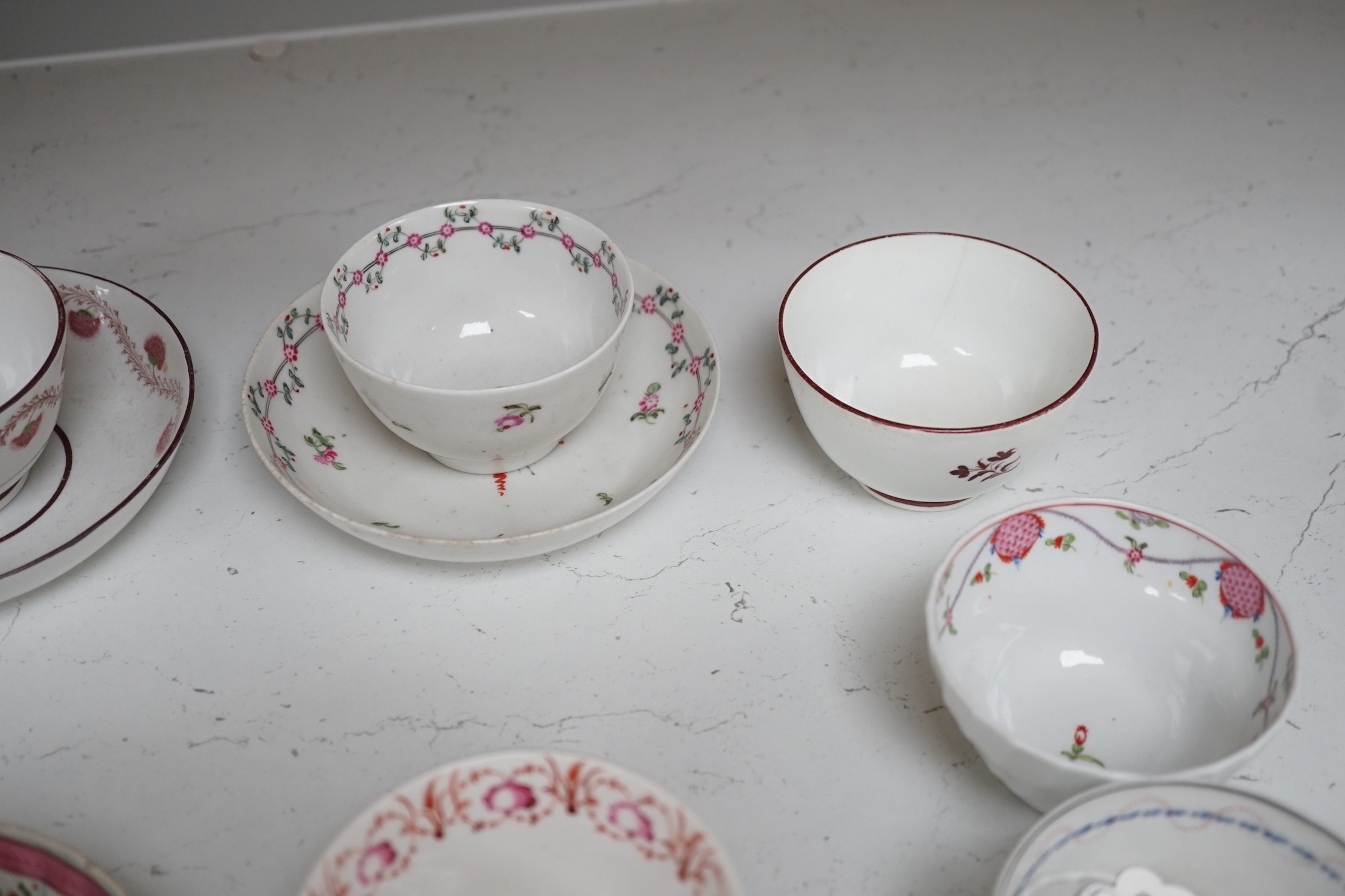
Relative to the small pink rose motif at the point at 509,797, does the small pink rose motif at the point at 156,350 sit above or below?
above

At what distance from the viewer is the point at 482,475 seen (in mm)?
886

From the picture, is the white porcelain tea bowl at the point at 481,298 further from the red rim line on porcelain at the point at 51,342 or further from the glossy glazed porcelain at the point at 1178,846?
the glossy glazed porcelain at the point at 1178,846

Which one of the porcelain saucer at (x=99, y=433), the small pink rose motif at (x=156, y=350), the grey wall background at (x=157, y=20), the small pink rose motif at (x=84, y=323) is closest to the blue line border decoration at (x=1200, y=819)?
the porcelain saucer at (x=99, y=433)

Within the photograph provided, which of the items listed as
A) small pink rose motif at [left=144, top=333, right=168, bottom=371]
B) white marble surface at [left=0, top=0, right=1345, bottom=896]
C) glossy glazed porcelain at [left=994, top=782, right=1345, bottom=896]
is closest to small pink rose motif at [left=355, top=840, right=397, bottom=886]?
white marble surface at [left=0, top=0, right=1345, bottom=896]

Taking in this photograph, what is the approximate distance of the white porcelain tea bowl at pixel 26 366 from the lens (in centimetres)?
78

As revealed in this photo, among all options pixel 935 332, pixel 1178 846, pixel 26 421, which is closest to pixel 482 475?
pixel 26 421

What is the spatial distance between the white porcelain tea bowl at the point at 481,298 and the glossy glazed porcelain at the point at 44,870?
1.22ft

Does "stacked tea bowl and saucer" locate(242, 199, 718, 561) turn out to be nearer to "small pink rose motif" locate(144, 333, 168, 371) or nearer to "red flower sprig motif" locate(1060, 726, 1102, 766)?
"small pink rose motif" locate(144, 333, 168, 371)

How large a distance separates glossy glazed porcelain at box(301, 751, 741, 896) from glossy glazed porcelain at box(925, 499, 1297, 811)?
19 cm

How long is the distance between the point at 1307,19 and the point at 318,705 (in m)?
1.63

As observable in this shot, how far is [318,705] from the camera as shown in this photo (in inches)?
29.2

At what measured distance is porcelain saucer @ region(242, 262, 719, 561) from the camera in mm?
822

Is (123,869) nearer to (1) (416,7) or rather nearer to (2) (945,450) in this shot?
(2) (945,450)

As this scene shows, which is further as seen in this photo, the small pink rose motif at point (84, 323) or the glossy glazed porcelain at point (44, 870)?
the small pink rose motif at point (84, 323)
